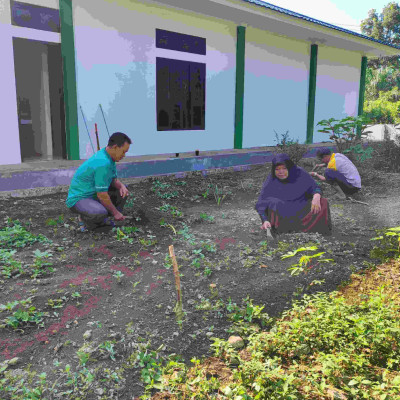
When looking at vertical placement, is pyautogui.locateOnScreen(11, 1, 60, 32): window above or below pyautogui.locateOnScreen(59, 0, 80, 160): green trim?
above

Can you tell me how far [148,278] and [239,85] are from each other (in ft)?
24.5

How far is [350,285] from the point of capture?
3.39 m

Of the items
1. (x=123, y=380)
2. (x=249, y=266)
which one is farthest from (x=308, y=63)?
(x=123, y=380)

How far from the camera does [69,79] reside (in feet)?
23.5

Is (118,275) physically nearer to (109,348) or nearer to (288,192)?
(109,348)

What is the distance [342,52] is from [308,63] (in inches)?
88.0

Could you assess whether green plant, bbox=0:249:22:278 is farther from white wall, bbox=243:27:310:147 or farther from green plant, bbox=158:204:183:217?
white wall, bbox=243:27:310:147

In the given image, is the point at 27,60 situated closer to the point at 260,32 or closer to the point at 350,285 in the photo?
the point at 260,32

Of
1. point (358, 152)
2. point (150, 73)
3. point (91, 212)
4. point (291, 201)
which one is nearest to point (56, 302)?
point (91, 212)

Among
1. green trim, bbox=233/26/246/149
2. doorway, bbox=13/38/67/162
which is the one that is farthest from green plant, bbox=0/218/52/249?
green trim, bbox=233/26/246/149

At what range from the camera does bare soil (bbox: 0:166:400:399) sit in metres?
2.62

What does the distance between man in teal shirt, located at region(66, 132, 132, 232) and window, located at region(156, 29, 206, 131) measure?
4.12 m

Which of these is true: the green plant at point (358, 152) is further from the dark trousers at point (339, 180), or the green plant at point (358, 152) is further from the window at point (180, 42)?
the window at point (180, 42)

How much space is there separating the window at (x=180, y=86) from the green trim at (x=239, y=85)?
1.01 m
